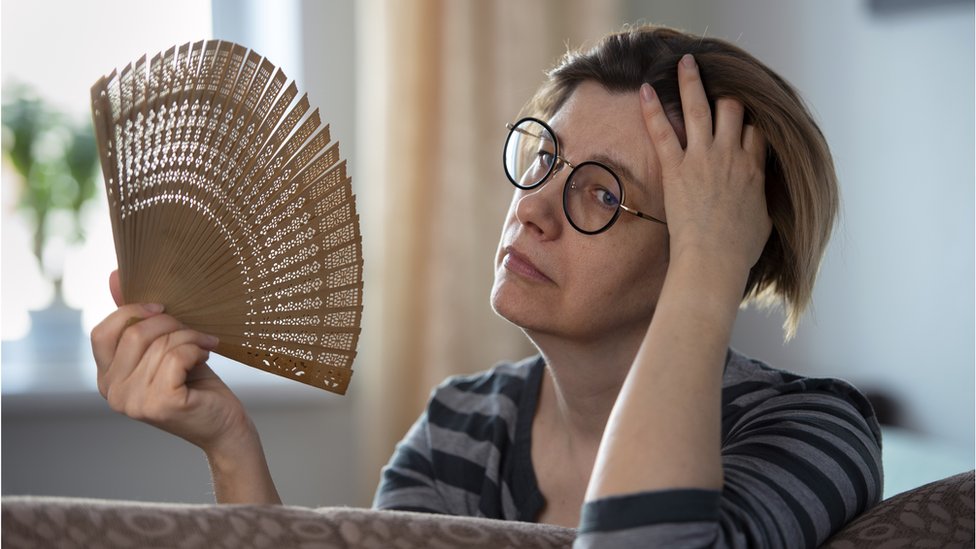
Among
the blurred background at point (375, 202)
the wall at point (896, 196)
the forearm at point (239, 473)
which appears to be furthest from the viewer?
the blurred background at point (375, 202)

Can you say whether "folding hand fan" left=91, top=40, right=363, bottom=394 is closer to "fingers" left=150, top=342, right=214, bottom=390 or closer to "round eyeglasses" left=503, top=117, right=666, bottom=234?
"fingers" left=150, top=342, right=214, bottom=390

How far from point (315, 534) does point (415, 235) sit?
7.95ft

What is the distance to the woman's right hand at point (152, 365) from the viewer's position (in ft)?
3.66

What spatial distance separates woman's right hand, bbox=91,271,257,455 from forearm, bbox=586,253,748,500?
0.49 m

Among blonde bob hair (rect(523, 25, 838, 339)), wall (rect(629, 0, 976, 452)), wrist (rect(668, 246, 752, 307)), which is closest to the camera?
wrist (rect(668, 246, 752, 307))

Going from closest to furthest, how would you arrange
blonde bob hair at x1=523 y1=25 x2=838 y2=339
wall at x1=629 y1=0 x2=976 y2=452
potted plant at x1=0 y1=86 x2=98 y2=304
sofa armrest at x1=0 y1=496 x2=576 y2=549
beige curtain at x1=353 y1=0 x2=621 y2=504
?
sofa armrest at x1=0 y1=496 x2=576 y2=549
blonde bob hair at x1=523 y1=25 x2=838 y2=339
wall at x1=629 y1=0 x2=976 y2=452
beige curtain at x1=353 y1=0 x2=621 y2=504
potted plant at x1=0 y1=86 x2=98 y2=304

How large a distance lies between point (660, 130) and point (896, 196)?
1.78 meters

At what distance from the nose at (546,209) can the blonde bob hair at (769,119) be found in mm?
191

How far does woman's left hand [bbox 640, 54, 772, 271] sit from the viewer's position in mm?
1167

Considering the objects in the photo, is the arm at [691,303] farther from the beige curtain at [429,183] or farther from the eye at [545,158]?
the beige curtain at [429,183]

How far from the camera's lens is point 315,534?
0.96 meters

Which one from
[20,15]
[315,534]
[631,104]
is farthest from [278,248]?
[20,15]

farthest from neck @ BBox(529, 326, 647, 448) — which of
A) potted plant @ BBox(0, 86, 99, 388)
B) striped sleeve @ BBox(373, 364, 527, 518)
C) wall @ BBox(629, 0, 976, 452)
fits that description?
potted plant @ BBox(0, 86, 99, 388)

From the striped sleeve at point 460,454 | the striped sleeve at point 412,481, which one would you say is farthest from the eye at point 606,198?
the striped sleeve at point 412,481
